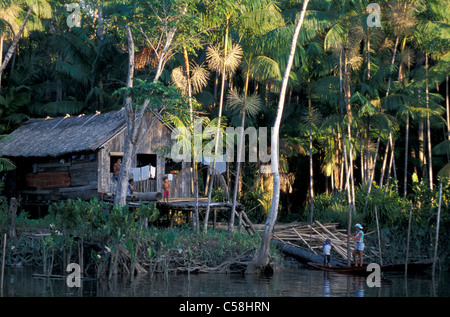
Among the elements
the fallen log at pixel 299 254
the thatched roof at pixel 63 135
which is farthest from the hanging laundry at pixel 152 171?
the fallen log at pixel 299 254

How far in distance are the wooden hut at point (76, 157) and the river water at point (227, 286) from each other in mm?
6842

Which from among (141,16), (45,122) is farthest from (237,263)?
(45,122)

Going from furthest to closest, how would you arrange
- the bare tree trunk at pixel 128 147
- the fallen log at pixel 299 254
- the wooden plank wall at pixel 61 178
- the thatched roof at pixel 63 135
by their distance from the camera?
the wooden plank wall at pixel 61 178, the thatched roof at pixel 63 135, the bare tree trunk at pixel 128 147, the fallen log at pixel 299 254

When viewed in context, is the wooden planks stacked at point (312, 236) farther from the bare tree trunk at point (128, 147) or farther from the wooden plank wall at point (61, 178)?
the wooden plank wall at point (61, 178)

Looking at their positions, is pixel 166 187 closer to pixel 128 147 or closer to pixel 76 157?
pixel 128 147

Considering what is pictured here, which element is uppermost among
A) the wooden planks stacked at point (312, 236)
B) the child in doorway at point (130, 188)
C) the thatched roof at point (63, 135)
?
the thatched roof at point (63, 135)

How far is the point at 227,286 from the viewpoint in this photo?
16.0m

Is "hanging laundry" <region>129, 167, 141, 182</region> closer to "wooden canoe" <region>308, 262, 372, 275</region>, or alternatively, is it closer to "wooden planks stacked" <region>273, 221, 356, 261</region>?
"wooden planks stacked" <region>273, 221, 356, 261</region>

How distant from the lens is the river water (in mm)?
14578

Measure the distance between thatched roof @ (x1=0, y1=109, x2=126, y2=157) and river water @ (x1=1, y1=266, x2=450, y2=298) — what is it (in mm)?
7287

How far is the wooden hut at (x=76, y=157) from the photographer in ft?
79.8

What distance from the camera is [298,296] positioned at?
47.7 feet

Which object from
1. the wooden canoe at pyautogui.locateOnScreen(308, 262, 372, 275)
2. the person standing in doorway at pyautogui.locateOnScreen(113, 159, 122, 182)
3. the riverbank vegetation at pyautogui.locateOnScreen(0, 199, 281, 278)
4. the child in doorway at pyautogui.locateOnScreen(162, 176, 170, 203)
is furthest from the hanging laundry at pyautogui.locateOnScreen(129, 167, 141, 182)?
the wooden canoe at pyautogui.locateOnScreen(308, 262, 372, 275)
